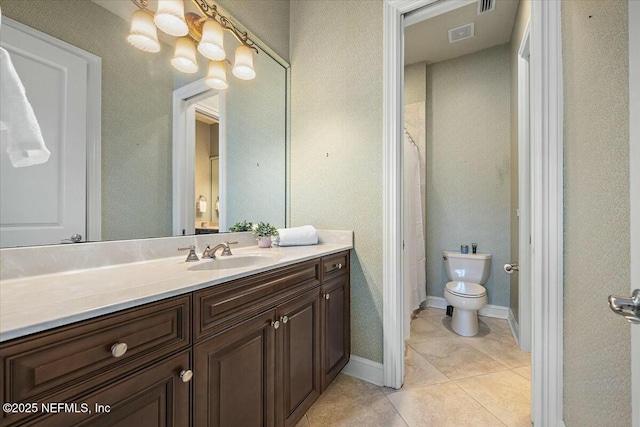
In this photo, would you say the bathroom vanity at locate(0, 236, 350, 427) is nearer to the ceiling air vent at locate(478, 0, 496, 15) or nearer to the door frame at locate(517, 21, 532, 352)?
the door frame at locate(517, 21, 532, 352)

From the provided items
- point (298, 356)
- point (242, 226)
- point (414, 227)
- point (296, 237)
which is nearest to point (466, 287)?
point (414, 227)

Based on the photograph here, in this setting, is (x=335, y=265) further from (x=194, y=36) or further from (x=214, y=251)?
(x=194, y=36)

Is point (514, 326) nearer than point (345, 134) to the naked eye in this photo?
No

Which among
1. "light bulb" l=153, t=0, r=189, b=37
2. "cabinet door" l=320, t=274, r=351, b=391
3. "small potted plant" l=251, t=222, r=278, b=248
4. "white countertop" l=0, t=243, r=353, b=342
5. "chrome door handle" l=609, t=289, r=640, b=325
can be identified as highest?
"light bulb" l=153, t=0, r=189, b=37

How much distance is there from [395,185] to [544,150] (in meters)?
0.70

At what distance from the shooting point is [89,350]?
0.57m

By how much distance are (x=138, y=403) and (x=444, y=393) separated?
1586mm

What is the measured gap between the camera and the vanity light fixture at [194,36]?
1.21 metres

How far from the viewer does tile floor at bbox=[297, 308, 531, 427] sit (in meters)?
1.39

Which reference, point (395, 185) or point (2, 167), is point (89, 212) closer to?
point (2, 167)

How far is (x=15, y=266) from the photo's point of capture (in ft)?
2.86

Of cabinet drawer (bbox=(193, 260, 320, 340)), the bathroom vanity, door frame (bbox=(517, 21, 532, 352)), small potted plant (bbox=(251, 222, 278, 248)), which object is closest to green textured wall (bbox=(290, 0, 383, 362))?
small potted plant (bbox=(251, 222, 278, 248))

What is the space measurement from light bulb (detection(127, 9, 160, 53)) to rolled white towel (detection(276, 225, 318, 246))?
1120mm

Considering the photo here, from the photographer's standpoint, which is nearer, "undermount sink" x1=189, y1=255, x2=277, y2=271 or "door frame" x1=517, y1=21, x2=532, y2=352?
"undermount sink" x1=189, y1=255, x2=277, y2=271
